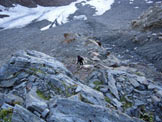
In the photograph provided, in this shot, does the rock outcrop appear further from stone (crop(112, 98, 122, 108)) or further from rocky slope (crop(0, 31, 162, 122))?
stone (crop(112, 98, 122, 108))

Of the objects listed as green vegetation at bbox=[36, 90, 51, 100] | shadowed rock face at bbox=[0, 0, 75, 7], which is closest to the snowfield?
shadowed rock face at bbox=[0, 0, 75, 7]

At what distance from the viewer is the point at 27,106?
4926 millimetres

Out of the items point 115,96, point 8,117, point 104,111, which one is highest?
point 8,117

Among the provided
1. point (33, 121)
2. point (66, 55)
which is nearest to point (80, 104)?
point (33, 121)

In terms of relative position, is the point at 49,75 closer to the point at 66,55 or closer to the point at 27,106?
the point at 27,106

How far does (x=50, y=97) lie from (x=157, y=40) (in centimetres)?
1288

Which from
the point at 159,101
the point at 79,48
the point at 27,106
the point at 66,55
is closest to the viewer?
the point at 27,106

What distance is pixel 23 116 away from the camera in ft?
14.8

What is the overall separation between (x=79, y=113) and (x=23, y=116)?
5.90ft

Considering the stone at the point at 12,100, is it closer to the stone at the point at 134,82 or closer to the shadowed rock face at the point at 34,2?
the stone at the point at 134,82

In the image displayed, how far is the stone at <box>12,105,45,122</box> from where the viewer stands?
Answer: 445cm

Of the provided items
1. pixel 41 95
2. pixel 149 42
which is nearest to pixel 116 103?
pixel 41 95

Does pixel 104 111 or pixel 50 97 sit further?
pixel 50 97

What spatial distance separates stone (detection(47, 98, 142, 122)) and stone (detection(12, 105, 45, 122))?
49 centimetres
